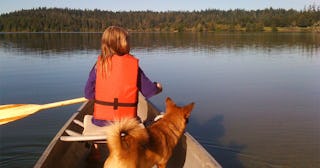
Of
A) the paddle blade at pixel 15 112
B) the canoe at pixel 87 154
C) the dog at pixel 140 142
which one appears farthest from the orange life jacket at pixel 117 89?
the paddle blade at pixel 15 112

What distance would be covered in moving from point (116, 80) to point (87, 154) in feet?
4.94

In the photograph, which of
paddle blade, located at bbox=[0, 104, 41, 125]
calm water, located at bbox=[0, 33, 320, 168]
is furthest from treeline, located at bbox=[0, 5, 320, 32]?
paddle blade, located at bbox=[0, 104, 41, 125]

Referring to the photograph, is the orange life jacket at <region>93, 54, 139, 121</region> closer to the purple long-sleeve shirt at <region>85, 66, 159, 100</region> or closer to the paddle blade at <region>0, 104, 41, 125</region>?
the purple long-sleeve shirt at <region>85, 66, 159, 100</region>

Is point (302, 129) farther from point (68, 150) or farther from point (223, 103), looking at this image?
point (68, 150)

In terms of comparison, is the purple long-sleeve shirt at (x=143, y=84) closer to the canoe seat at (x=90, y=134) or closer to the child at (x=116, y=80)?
the child at (x=116, y=80)

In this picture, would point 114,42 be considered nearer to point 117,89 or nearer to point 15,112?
point 117,89

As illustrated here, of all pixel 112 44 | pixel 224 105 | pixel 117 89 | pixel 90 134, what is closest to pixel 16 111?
pixel 90 134

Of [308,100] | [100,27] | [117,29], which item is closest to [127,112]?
[117,29]

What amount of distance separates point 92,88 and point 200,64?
1449 cm

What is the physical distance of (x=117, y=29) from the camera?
3.73 meters

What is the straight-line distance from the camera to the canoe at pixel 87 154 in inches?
147

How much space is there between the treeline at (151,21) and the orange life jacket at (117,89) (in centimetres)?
8329

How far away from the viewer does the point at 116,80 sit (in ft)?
12.6

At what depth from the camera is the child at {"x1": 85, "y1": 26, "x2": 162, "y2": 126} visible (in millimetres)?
3769
